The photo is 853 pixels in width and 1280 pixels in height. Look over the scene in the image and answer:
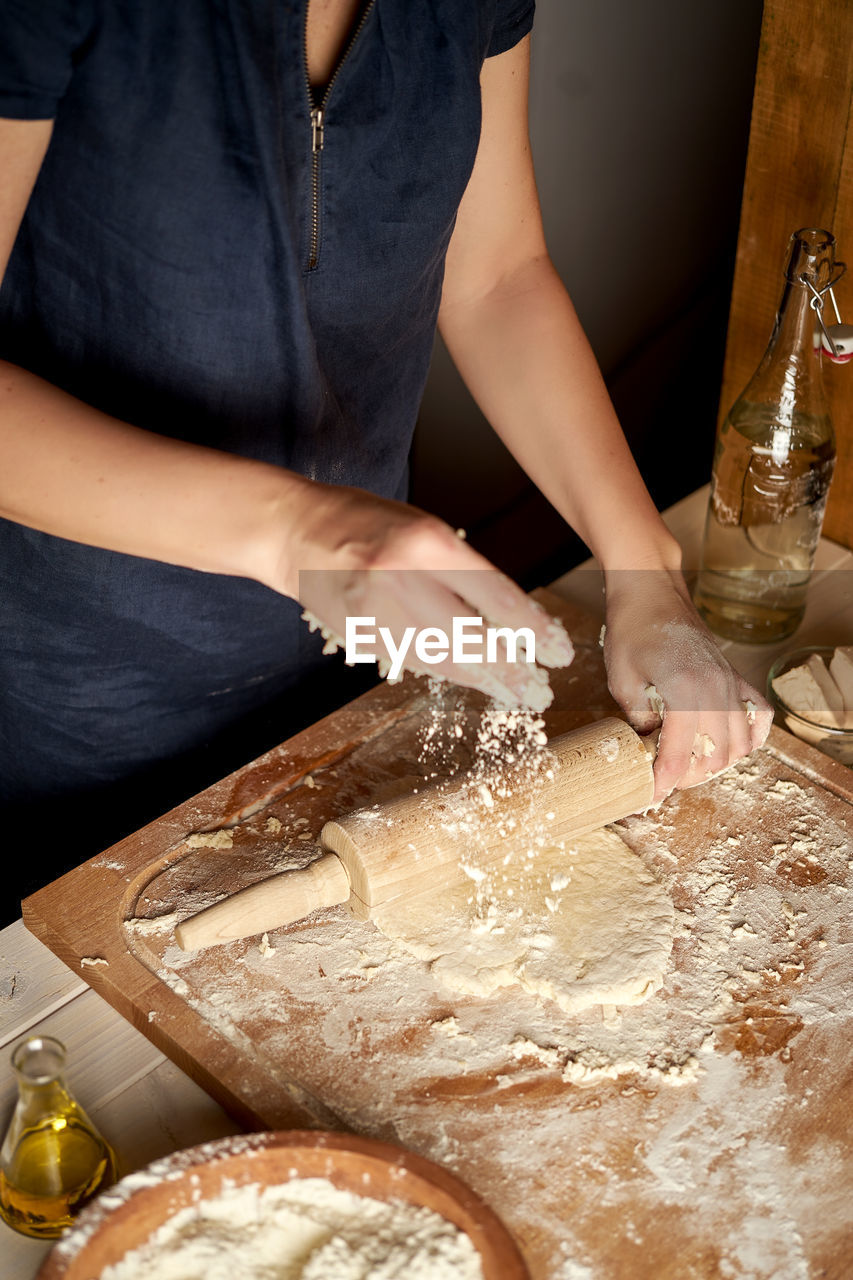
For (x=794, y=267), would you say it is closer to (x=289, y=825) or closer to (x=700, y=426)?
(x=289, y=825)

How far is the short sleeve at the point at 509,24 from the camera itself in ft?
4.04

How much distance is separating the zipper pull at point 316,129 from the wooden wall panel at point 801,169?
72 centimetres

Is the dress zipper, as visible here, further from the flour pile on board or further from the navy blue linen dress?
the flour pile on board

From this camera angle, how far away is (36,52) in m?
0.90

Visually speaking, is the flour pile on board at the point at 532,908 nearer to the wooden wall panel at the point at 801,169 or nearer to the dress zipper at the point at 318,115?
the dress zipper at the point at 318,115

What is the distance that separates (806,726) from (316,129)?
0.82 metres

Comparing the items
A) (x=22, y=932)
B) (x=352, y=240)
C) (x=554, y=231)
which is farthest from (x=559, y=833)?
(x=554, y=231)

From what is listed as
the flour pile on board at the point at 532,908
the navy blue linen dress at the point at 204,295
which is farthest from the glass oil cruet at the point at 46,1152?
the navy blue linen dress at the point at 204,295

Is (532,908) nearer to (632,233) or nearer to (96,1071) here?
(96,1071)

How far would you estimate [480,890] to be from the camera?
1130 mm

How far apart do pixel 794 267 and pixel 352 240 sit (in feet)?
1.69

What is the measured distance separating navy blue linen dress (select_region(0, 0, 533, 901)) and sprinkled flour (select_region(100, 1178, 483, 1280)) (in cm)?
69

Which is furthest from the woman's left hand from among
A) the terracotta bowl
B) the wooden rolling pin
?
the terracotta bowl

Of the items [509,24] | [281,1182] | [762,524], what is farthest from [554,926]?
[509,24]
